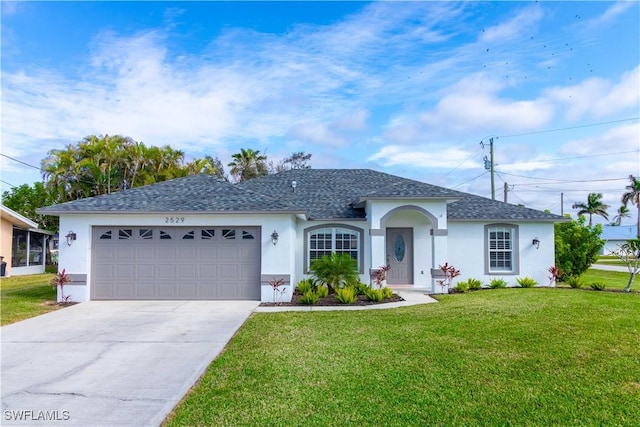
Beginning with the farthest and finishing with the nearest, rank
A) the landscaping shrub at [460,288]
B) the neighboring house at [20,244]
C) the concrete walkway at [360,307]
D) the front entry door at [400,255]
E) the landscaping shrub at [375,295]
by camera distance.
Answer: the neighboring house at [20,244]
the front entry door at [400,255]
the landscaping shrub at [460,288]
the landscaping shrub at [375,295]
the concrete walkway at [360,307]

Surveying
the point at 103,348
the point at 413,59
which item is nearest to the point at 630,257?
the point at 413,59

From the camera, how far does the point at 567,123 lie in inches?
896

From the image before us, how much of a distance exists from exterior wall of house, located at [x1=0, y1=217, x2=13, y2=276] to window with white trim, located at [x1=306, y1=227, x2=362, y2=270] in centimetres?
1719

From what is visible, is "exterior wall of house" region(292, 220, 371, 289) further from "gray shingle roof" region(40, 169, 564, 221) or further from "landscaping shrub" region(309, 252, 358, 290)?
"landscaping shrub" region(309, 252, 358, 290)

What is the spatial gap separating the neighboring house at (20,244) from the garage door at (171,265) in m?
12.0

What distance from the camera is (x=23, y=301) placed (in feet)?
40.4

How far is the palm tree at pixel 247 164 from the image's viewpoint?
3601 centimetres

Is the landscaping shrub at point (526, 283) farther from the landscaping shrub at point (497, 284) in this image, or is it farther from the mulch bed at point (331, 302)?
the mulch bed at point (331, 302)

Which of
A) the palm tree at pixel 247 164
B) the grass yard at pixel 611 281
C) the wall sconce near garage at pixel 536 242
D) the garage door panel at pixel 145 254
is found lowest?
the grass yard at pixel 611 281

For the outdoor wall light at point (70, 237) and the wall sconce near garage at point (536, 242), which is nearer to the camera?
the outdoor wall light at point (70, 237)

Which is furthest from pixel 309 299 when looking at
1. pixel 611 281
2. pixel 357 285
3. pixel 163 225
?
pixel 611 281

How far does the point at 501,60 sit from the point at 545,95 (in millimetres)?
2428

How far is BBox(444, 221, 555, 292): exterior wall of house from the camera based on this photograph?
15.3 meters

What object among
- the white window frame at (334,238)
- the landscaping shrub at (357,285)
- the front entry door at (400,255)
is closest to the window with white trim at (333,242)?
the white window frame at (334,238)
